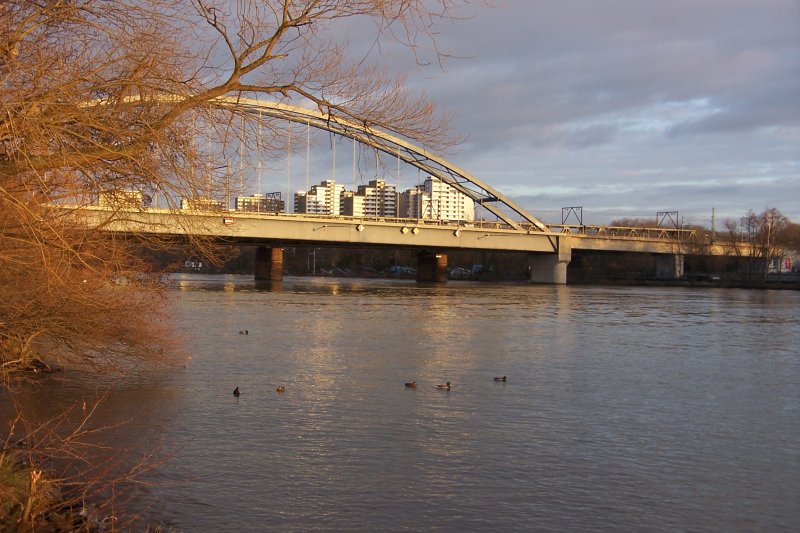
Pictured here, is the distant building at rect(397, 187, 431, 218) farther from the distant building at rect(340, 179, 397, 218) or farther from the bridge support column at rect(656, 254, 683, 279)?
the bridge support column at rect(656, 254, 683, 279)

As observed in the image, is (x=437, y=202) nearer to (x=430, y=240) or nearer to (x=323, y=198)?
(x=430, y=240)

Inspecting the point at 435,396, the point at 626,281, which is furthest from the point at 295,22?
the point at 626,281

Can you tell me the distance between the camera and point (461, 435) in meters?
11.8

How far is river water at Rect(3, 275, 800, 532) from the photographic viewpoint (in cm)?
860

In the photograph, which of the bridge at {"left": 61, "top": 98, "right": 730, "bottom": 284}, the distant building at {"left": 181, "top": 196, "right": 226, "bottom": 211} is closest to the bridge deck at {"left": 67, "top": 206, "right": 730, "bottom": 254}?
the bridge at {"left": 61, "top": 98, "right": 730, "bottom": 284}

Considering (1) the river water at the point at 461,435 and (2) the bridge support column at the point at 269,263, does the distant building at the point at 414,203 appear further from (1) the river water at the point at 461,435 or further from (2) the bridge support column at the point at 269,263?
(1) the river water at the point at 461,435

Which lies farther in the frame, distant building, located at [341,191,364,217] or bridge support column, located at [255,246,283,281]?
bridge support column, located at [255,246,283,281]

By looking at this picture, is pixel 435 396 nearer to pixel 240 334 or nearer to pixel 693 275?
pixel 240 334

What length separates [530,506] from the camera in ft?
28.8

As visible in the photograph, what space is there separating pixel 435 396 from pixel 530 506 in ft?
19.8

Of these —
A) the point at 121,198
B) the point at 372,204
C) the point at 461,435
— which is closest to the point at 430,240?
the point at 372,204

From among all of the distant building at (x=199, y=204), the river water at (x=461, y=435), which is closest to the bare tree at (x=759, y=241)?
the river water at (x=461, y=435)

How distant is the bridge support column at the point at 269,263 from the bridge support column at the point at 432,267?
16465 mm

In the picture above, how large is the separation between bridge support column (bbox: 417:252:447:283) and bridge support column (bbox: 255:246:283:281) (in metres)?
16.5
